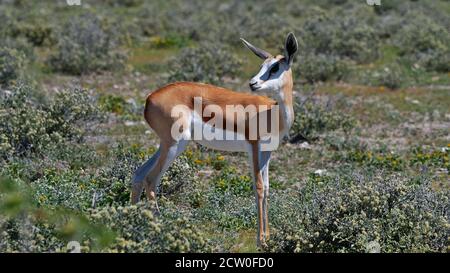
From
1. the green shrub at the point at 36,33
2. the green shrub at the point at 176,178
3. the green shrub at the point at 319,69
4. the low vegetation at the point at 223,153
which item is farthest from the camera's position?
the green shrub at the point at 36,33

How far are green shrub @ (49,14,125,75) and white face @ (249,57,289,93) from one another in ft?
31.4

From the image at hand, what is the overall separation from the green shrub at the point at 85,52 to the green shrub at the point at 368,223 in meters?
9.75

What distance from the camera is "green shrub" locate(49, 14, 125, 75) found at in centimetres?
1580

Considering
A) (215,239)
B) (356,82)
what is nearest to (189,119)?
(215,239)

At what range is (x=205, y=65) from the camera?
1548cm

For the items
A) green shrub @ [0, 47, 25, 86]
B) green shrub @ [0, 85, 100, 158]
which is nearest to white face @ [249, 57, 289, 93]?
green shrub @ [0, 85, 100, 158]

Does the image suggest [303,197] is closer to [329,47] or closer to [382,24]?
[329,47]

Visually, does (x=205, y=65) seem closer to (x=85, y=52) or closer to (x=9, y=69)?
(x=85, y=52)

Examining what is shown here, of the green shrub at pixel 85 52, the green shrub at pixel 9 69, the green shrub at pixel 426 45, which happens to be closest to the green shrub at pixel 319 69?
the green shrub at pixel 426 45

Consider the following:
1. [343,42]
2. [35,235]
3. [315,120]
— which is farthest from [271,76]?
[343,42]

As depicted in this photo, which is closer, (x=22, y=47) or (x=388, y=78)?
(x=388, y=78)

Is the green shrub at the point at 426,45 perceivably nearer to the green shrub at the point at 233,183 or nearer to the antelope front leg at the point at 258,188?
the green shrub at the point at 233,183

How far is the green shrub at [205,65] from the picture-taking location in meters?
14.9

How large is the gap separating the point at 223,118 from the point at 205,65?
8.69 metres
